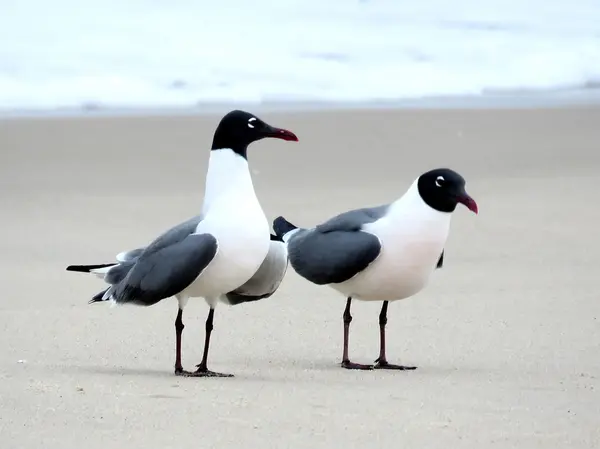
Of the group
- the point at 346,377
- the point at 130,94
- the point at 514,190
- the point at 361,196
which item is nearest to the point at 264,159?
the point at 361,196

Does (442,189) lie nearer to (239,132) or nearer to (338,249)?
(338,249)

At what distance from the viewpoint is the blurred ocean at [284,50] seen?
14.8m

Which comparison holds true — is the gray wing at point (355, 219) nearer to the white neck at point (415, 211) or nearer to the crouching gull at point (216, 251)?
the white neck at point (415, 211)

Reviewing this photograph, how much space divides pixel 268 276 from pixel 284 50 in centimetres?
957

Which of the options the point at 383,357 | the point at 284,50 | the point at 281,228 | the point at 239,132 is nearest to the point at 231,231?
the point at 239,132

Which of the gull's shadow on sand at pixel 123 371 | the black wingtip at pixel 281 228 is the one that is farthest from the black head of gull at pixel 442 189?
the gull's shadow on sand at pixel 123 371

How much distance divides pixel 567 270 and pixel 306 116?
508 cm

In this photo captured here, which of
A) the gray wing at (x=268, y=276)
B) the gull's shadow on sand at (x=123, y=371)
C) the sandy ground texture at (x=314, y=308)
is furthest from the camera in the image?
the gray wing at (x=268, y=276)

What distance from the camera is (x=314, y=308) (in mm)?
7898

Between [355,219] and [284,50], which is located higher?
[284,50]

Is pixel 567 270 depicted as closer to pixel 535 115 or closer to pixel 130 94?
pixel 535 115

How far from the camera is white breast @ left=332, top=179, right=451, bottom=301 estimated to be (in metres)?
6.67

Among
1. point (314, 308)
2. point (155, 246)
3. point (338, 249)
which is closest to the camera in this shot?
point (155, 246)

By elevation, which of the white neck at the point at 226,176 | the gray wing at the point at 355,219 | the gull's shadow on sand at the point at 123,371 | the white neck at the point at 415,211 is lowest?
the gull's shadow on sand at the point at 123,371
